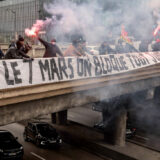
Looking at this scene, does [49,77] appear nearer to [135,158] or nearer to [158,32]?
[135,158]

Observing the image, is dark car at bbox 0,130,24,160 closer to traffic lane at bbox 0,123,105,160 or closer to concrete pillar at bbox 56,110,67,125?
traffic lane at bbox 0,123,105,160

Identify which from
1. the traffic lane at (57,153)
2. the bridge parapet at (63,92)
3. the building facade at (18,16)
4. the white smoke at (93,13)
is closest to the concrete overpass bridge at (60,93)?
the bridge parapet at (63,92)

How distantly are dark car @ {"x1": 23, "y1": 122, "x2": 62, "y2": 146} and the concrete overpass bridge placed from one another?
7222 mm

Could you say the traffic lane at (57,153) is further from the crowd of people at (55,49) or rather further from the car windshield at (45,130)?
the crowd of people at (55,49)

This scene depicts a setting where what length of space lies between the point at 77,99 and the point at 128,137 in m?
11.1

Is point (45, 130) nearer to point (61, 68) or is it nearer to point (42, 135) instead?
point (42, 135)

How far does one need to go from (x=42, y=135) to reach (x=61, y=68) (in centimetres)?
994

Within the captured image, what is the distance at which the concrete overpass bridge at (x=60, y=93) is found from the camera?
7.88m

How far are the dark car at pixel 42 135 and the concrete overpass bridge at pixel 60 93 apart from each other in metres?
7.22

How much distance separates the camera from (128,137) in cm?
2009

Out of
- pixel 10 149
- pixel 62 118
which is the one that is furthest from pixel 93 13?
pixel 10 149

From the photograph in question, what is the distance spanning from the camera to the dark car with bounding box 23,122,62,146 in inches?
690

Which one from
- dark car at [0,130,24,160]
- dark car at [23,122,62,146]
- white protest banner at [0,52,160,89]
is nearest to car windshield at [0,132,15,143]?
dark car at [0,130,24,160]

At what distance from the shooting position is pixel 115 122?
695 inches
